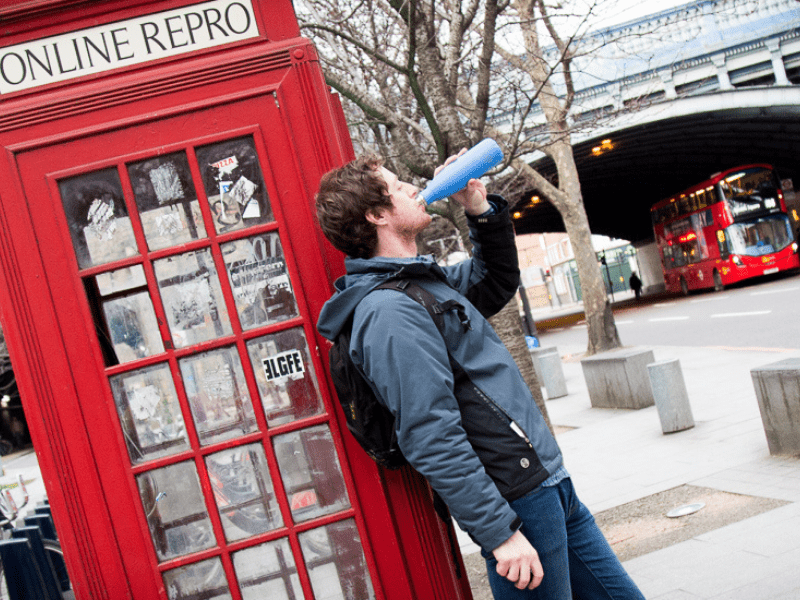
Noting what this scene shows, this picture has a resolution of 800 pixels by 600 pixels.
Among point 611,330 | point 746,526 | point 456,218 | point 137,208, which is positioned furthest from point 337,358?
point 611,330

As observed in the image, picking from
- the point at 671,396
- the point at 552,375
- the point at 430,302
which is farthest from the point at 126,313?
the point at 552,375

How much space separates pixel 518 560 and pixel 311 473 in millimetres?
875

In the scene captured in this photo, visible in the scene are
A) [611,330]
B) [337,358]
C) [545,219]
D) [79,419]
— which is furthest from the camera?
[545,219]

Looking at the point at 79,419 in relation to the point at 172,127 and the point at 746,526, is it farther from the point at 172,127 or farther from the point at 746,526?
the point at 746,526

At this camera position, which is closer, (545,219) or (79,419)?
(79,419)

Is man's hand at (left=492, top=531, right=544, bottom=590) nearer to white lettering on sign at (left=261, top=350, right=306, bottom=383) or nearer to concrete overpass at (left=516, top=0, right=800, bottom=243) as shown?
white lettering on sign at (left=261, top=350, right=306, bottom=383)

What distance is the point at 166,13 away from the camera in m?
2.49

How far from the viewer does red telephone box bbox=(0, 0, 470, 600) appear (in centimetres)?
245

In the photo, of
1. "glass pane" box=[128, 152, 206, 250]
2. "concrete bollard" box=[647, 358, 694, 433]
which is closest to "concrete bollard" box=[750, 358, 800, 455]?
"concrete bollard" box=[647, 358, 694, 433]

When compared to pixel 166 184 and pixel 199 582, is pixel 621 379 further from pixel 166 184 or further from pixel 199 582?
pixel 166 184

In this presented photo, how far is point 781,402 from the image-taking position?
5246mm

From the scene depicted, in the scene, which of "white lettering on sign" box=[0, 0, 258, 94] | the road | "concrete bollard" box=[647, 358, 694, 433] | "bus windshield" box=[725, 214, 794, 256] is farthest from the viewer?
"bus windshield" box=[725, 214, 794, 256]

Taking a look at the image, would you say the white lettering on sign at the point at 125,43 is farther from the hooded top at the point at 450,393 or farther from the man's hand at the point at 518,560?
the man's hand at the point at 518,560

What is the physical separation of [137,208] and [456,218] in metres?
3.77
